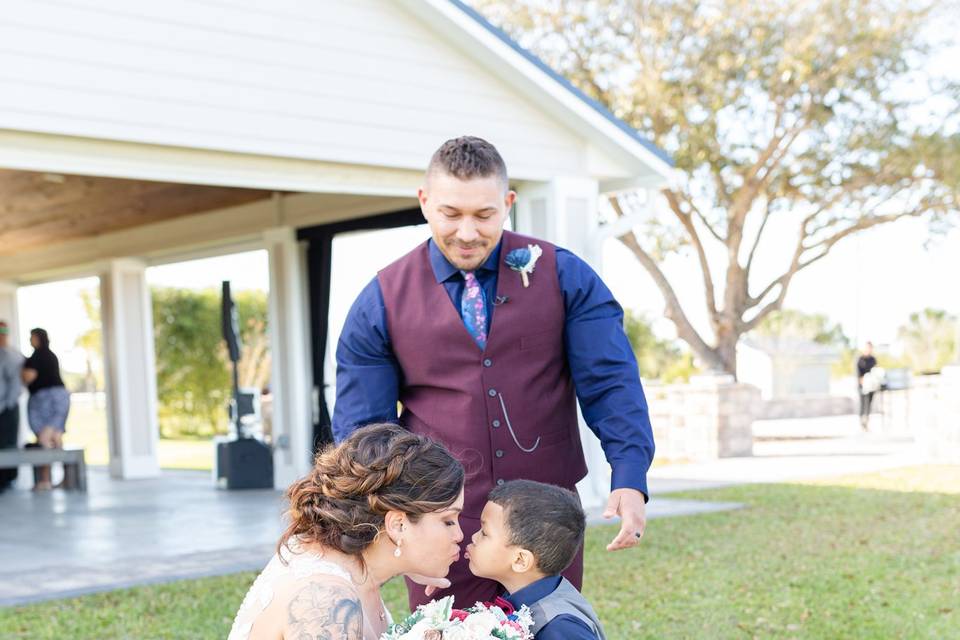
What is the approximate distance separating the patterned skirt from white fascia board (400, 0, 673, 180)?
6364 mm

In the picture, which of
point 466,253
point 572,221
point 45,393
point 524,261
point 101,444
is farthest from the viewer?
point 101,444

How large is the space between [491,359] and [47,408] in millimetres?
10127

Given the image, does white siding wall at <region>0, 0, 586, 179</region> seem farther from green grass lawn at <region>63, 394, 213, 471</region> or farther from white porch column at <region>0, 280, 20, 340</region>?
white porch column at <region>0, 280, 20, 340</region>

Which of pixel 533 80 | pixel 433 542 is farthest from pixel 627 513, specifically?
pixel 533 80

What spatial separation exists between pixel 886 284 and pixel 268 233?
30682mm

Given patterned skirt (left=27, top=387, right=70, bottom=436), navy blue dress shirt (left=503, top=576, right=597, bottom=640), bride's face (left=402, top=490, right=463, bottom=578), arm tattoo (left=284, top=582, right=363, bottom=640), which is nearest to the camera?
arm tattoo (left=284, top=582, right=363, bottom=640)

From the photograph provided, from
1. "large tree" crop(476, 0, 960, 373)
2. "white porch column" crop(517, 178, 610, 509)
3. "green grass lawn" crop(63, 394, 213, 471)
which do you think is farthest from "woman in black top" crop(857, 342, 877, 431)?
"white porch column" crop(517, 178, 610, 509)

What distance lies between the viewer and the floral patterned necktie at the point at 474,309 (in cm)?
304

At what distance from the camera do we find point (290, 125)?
7.42m

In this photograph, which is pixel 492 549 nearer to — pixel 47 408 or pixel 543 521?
pixel 543 521

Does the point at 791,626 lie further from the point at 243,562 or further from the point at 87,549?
the point at 87,549

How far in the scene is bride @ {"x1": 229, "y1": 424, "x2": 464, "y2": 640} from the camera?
219 cm

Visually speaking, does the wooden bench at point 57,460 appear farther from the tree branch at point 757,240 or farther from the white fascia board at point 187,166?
the tree branch at point 757,240

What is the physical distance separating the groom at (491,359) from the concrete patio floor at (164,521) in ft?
6.05
